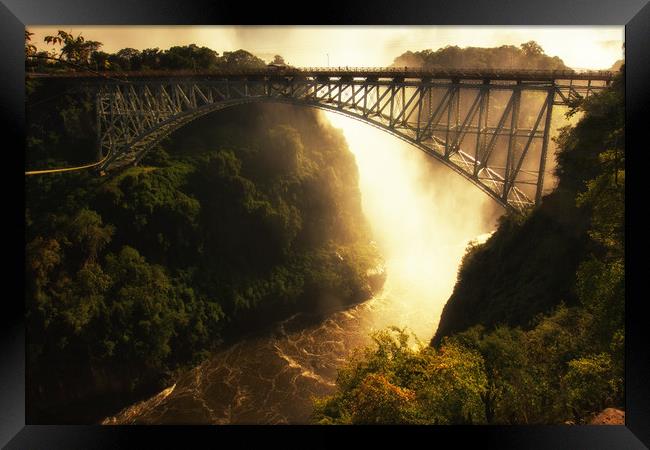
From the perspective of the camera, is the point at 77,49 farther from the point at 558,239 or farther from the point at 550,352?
the point at 550,352

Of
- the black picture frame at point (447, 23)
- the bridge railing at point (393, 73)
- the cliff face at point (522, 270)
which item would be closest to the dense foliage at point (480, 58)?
the bridge railing at point (393, 73)

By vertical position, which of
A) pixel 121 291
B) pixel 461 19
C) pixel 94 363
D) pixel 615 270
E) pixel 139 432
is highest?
pixel 461 19

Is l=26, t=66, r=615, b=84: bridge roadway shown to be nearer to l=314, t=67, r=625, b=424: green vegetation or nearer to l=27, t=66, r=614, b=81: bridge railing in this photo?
l=27, t=66, r=614, b=81: bridge railing

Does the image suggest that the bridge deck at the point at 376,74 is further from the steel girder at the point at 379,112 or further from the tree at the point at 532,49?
the tree at the point at 532,49

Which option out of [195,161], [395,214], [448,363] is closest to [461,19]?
[448,363]

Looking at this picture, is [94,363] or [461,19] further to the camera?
[94,363]

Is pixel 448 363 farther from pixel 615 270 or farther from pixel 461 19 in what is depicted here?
pixel 461 19
